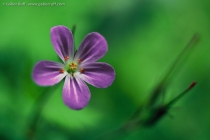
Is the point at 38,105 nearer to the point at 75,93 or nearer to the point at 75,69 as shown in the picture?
the point at 75,69

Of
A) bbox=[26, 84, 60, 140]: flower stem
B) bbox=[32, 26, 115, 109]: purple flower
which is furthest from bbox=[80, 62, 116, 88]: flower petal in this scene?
bbox=[26, 84, 60, 140]: flower stem

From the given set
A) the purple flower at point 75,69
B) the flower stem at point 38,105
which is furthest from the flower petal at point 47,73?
the flower stem at point 38,105

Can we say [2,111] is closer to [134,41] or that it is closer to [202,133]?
[134,41]

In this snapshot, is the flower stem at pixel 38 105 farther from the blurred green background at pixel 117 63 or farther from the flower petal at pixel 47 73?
the flower petal at pixel 47 73

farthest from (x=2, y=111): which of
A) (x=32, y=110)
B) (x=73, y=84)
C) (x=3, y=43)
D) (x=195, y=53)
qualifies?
(x=195, y=53)

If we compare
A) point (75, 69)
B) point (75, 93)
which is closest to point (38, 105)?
point (75, 69)

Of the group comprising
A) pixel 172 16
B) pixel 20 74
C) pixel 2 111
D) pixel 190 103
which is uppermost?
pixel 172 16
